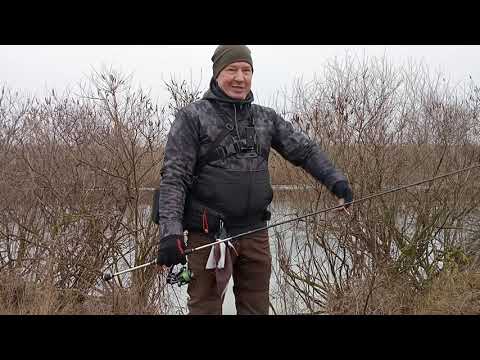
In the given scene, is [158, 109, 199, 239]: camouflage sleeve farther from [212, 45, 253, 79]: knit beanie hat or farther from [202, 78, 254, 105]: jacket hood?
[212, 45, 253, 79]: knit beanie hat

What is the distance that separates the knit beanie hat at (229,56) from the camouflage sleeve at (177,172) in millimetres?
327

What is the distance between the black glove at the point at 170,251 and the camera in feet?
6.81

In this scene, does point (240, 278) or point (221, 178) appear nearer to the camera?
point (221, 178)

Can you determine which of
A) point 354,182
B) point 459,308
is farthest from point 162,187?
point 354,182

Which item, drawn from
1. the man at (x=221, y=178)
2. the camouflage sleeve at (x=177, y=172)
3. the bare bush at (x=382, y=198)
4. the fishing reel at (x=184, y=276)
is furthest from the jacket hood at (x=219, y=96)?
the bare bush at (x=382, y=198)

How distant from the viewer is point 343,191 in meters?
2.47

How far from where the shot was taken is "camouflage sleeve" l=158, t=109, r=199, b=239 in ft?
7.08

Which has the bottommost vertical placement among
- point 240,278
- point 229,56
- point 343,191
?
point 240,278

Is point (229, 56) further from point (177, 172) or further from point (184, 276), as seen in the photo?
point (184, 276)

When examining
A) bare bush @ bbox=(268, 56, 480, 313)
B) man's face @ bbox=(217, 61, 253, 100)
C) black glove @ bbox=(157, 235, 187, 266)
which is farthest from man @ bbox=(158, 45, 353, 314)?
bare bush @ bbox=(268, 56, 480, 313)

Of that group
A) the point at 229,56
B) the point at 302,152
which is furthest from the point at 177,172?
the point at 302,152

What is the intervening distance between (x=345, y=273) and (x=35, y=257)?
387 cm

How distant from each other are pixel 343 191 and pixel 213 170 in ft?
2.58

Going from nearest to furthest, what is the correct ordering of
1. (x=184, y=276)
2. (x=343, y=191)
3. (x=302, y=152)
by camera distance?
(x=184, y=276), (x=343, y=191), (x=302, y=152)
